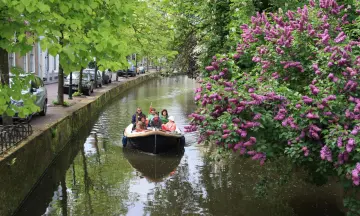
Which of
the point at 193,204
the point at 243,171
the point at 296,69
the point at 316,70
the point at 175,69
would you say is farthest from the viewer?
the point at 175,69

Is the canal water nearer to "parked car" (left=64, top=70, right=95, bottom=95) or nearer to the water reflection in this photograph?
the water reflection

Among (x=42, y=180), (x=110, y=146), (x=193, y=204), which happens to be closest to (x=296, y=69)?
(x=193, y=204)

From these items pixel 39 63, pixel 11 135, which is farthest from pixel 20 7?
pixel 39 63

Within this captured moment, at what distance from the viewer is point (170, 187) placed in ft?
42.1

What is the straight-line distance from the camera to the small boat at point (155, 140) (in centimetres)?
1666

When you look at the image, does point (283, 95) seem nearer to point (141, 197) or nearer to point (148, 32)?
point (141, 197)

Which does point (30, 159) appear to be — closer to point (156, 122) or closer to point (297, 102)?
point (156, 122)

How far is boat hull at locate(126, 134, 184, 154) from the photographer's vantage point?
16672mm

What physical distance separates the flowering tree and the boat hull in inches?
326

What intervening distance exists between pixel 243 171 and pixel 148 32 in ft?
31.8

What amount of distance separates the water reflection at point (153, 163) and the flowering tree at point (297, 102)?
6.11 m

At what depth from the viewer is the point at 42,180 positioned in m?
12.8

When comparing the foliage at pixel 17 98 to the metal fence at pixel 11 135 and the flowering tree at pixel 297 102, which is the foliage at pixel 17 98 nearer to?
the flowering tree at pixel 297 102

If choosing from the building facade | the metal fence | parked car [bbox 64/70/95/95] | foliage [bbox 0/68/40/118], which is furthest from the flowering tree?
the building facade
